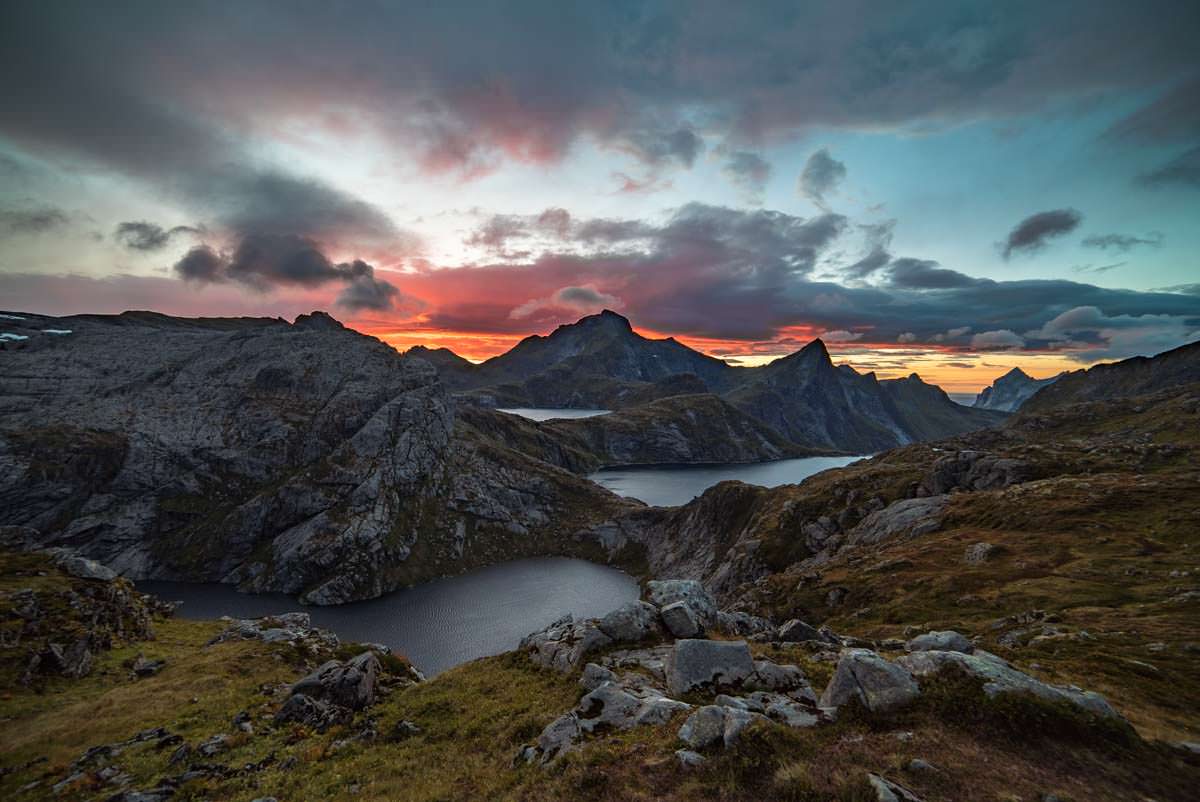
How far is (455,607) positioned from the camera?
138 metres

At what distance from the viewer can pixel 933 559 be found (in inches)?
2574

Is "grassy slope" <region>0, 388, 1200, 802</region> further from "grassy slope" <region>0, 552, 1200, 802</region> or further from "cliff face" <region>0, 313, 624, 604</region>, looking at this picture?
"cliff face" <region>0, 313, 624, 604</region>

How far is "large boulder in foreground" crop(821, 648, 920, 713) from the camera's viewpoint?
18.6 meters

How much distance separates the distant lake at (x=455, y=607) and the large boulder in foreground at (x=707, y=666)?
302ft

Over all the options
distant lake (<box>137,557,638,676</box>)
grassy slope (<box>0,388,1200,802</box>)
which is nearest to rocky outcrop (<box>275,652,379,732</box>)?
grassy slope (<box>0,388,1200,802</box>)

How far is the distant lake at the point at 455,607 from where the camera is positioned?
115m

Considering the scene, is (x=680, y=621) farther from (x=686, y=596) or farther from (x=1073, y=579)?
(x=1073, y=579)

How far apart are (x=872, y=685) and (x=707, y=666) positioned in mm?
7956

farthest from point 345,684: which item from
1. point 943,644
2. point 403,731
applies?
point 943,644

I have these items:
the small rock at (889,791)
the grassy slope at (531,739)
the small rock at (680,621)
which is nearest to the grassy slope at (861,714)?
the grassy slope at (531,739)

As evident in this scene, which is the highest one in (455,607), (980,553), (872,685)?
(872,685)

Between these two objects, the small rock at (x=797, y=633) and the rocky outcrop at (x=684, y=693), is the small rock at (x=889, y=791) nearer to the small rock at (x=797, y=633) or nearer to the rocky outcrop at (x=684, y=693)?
the rocky outcrop at (x=684, y=693)

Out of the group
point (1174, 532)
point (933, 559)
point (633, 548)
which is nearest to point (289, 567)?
point (633, 548)

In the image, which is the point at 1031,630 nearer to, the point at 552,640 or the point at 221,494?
the point at 552,640
